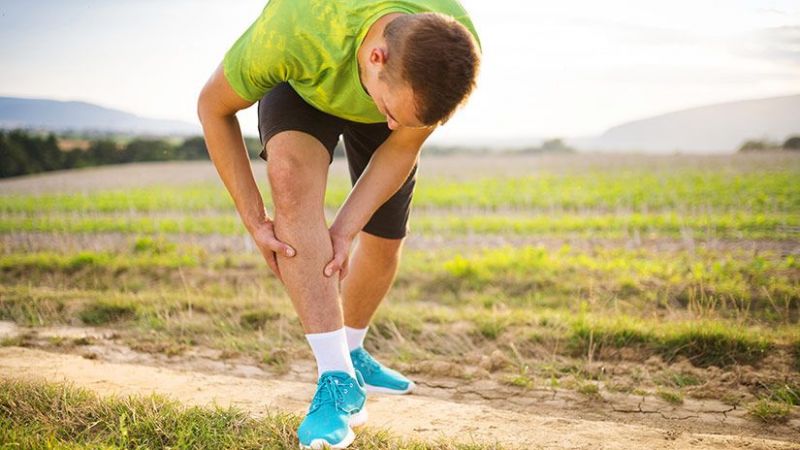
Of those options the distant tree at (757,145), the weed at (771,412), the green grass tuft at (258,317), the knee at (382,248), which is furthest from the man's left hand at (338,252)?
the distant tree at (757,145)

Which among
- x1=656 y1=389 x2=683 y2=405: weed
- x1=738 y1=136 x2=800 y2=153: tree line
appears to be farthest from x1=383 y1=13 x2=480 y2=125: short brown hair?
x1=738 y1=136 x2=800 y2=153: tree line

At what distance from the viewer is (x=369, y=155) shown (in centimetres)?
326

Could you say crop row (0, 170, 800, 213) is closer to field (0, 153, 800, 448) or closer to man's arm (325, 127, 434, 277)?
field (0, 153, 800, 448)

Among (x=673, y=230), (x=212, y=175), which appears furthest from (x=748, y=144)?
(x=673, y=230)

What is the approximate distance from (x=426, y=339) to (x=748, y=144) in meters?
47.0

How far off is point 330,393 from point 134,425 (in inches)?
31.8

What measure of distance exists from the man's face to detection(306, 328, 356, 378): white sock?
898 mm

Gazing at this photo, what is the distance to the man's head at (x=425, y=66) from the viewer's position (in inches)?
86.1

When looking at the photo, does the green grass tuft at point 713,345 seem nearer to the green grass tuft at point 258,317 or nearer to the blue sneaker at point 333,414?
the blue sneaker at point 333,414

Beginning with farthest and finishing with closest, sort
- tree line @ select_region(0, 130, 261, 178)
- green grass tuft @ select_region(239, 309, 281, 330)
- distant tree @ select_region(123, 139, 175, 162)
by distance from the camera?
distant tree @ select_region(123, 139, 175, 162)
tree line @ select_region(0, 130, 261, 178)
green grass tuft @ select_region(239, 309, 281, 330)

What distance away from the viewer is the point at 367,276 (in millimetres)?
3469

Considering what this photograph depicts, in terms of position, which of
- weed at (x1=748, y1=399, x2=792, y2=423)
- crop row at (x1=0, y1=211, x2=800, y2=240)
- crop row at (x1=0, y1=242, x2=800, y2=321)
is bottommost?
crop row at (x1=0, y1=211, x2=800, y2=240)

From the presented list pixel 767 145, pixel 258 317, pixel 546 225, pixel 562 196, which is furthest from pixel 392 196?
pixel 767 145

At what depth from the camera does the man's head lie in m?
2.19
